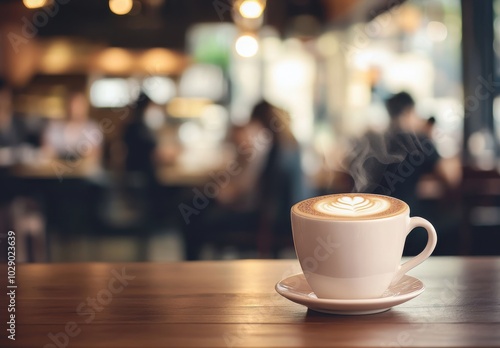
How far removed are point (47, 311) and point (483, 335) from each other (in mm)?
555

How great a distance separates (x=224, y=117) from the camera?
7.47 m

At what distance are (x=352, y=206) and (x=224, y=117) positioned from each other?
6.58 metres

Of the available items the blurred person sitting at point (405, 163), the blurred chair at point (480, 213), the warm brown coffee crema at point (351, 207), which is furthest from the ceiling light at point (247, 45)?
the warm brown coffee crema at point (351, 207)

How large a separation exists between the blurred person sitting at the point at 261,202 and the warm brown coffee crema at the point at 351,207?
2738 mm

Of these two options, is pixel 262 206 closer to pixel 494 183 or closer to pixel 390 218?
pixel 494 183

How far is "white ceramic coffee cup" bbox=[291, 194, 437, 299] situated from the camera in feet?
2.88

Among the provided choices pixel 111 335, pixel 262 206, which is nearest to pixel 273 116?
pixel 262 206

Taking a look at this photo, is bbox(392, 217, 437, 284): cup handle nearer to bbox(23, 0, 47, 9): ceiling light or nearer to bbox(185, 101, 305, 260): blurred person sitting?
bbox(185, 101, 305, 260): blurred person sitting

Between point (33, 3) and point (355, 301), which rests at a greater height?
point (33, 3)

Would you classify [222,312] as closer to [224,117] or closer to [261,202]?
[261,202]

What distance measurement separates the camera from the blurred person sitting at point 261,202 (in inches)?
153

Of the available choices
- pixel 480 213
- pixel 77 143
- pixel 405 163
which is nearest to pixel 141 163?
pixel 77 143

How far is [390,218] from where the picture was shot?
885 millimetres

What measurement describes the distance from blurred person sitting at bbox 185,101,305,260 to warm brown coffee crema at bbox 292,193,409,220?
274cm
